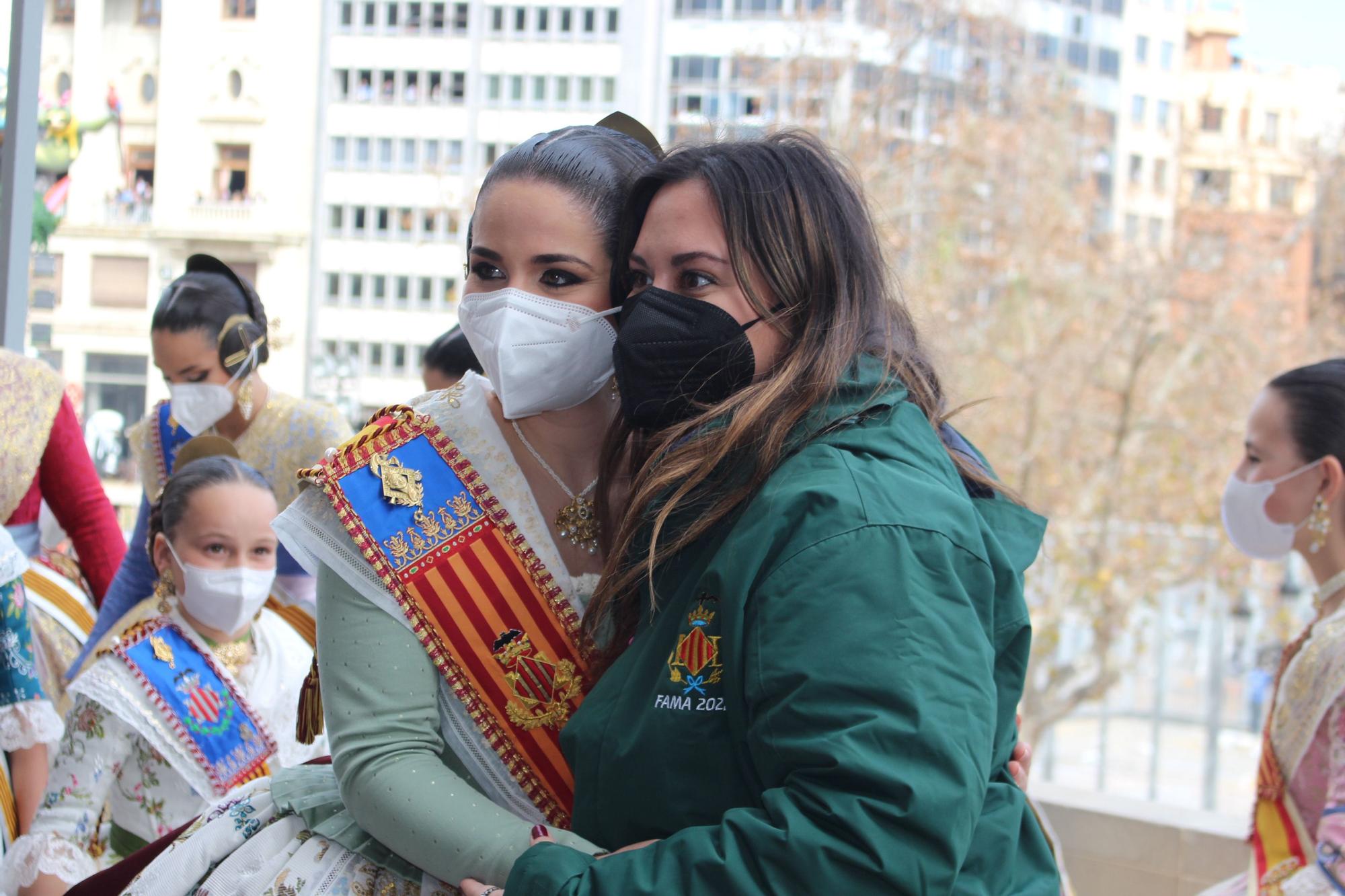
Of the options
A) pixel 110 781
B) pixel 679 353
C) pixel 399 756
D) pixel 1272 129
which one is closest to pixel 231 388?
pixel 110 781

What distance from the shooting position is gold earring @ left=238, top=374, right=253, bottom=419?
138 inches

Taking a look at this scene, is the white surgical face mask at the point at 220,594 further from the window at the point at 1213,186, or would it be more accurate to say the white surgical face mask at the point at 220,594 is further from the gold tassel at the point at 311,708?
the window at the point at 1213,186

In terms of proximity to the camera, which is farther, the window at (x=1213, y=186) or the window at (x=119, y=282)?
the window at (x=1213, y=186)

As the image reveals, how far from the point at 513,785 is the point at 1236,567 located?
12293 millimetres

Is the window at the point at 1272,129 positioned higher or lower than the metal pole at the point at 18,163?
higher

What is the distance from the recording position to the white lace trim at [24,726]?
248cm

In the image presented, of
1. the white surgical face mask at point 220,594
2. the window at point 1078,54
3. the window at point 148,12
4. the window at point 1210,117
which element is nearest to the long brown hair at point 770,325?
the white surgical face mask at point 220,594

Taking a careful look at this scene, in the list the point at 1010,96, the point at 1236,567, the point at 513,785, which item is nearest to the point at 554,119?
the point at 1010,96

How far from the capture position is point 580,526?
181 centimetres

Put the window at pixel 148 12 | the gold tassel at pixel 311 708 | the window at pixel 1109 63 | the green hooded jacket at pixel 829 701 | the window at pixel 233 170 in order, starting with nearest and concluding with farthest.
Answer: the green hooded jacket at pixel 829 701 < the gold tassel at pixel 311 708 < the window at pixel 148 12 < the window at pixel 233 170 < the window at pixel 1109 63

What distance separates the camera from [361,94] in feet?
42.1

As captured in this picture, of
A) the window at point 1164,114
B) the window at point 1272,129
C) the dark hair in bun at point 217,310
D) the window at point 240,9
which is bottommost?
the dark hair in bun at point 217,310

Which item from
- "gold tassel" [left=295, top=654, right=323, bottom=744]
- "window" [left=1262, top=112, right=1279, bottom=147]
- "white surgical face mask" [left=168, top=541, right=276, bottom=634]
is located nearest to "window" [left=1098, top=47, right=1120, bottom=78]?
"window" [left=1262, top=112, right=1279, bottom=147]

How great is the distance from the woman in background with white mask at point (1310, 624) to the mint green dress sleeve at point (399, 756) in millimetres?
1623
